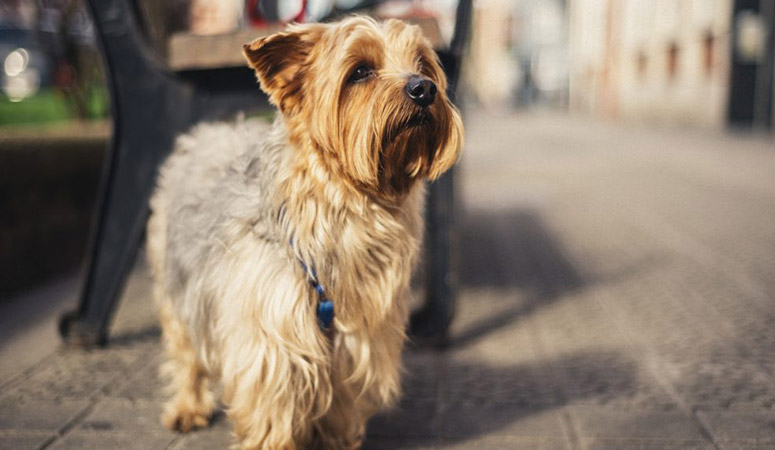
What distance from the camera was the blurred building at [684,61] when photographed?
19641mm

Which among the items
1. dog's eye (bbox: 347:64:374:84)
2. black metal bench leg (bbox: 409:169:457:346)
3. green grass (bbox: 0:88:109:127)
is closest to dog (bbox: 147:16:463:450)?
dog's eye (bbox: 347:64:374:84)

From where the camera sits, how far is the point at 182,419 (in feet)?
10.8

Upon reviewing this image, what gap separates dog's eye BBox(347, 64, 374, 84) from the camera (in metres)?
2.62

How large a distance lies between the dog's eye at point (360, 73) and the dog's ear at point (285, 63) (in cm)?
20

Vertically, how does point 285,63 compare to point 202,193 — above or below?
above

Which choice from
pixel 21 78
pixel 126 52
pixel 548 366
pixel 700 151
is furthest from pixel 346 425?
pixel 21 78

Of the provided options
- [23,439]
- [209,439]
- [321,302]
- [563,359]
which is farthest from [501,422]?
[23,439]

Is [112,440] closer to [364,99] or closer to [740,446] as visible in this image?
[364,99]

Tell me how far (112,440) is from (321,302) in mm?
1131

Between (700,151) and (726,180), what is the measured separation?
534 cm

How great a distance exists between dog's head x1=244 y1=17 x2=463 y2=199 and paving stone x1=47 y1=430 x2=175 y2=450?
1.40 metres

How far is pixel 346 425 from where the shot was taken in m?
3.02

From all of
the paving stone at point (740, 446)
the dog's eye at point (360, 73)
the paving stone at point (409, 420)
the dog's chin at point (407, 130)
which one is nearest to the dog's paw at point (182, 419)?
the paving stone at point (409, 420)

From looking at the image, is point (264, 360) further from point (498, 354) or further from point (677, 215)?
point (677, 215)
